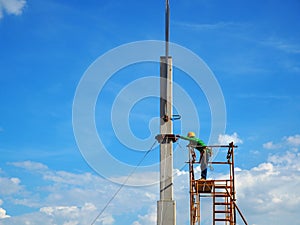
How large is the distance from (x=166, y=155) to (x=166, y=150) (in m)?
0.23

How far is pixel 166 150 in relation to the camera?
75.1 ft

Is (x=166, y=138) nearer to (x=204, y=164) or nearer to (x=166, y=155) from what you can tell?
(x=166, y=155)

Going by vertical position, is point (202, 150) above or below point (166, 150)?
above

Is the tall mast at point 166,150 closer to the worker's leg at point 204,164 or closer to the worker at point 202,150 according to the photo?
the worker at point 202,150

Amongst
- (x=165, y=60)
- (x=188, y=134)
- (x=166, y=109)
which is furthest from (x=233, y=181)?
(x=165, y=60)

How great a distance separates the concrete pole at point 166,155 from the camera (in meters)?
22.2

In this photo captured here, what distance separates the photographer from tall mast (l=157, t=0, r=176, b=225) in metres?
22.2

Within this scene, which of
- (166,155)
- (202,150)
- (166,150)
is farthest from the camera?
(202,150)

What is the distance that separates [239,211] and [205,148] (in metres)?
3.23

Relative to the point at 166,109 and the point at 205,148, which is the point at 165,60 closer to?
the point at 166,109

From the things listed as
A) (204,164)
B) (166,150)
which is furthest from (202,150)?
(166,150)

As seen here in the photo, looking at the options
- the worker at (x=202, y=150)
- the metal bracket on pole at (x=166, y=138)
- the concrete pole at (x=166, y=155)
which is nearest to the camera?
the concrete pole at (x=166, y=155)

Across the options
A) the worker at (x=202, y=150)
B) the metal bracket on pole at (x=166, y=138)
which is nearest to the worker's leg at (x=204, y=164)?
the worker at (x=202, y=150)

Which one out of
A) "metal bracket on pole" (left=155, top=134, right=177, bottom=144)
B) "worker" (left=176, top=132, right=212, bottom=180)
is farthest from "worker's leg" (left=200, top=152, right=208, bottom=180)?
"metal bracket on pole" (left=155, top=134, right=177, bottom=144)
